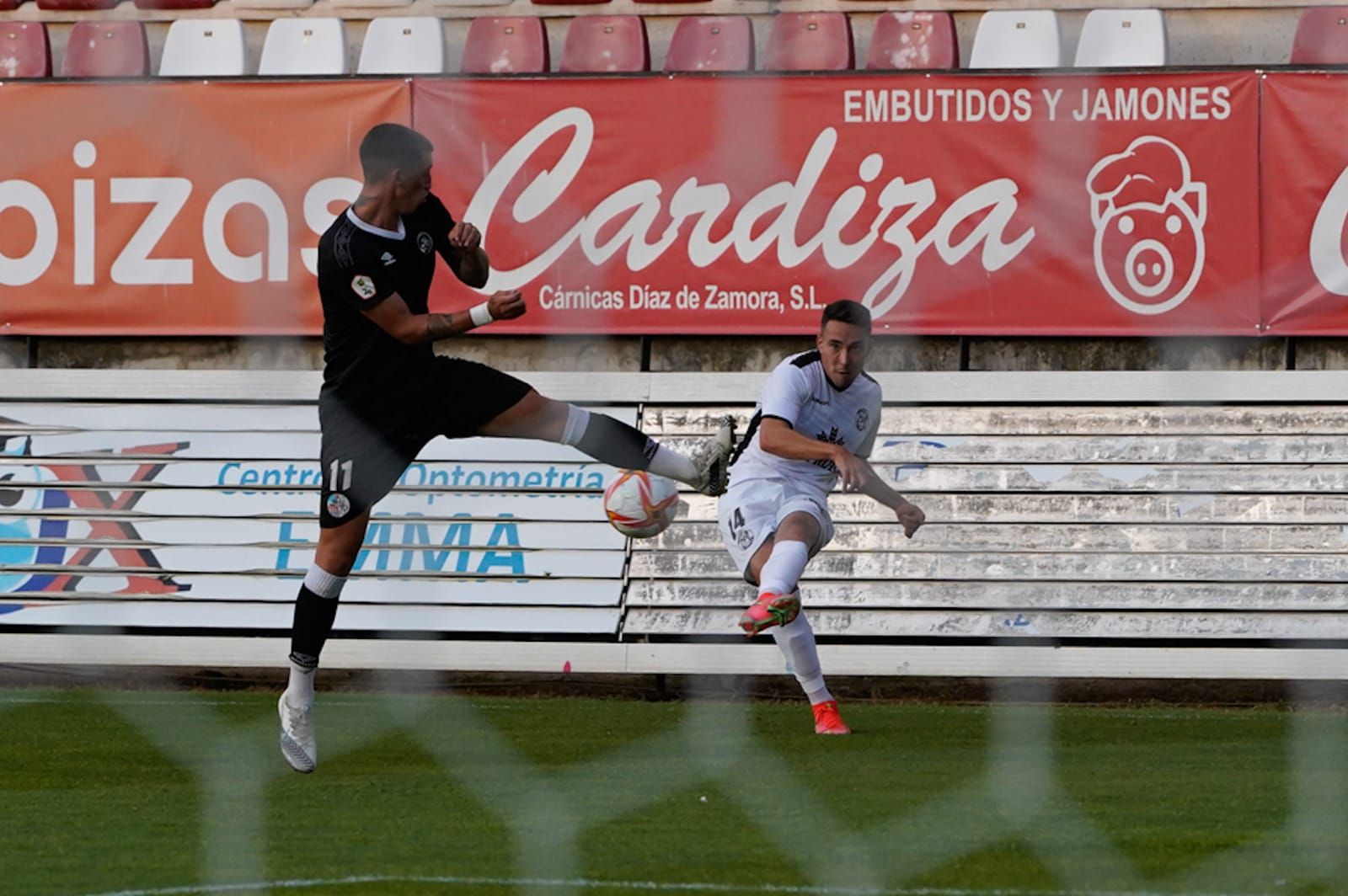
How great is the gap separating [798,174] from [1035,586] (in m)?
1.77

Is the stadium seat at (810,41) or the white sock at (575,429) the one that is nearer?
the white sock at (575,429)

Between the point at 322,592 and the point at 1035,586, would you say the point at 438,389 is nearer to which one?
the point at 322,592

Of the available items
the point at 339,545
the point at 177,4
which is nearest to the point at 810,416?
the point at 339,545

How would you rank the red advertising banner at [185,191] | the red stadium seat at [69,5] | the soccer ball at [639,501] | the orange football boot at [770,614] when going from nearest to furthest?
the orange football boot at [770,614], the soccer ball at [639,501], the red advertising banner at [185,191], the red stadium seat at [69,5]

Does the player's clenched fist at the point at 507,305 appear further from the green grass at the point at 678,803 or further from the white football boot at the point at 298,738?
the white football boot at the point at 298,738

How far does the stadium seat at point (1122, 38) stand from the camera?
8.09m

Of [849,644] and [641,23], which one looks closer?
[849,644]

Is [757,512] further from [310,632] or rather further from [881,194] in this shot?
[881,194]

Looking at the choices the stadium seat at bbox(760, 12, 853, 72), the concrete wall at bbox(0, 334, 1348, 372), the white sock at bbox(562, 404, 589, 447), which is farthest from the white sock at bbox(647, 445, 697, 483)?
the stadium seat at bbox(760, 12, 853, 72)

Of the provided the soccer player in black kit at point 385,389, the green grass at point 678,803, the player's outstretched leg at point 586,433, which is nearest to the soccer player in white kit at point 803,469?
the green grass at point 678,803

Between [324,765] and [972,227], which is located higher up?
[972,227]

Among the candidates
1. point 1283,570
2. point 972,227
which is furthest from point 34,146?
point 1283,570

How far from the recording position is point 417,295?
493cm

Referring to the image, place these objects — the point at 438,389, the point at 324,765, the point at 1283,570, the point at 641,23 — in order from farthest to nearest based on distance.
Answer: the point at 641,23, the point at 1283,570, the point at 324,765, the point at 438,389
